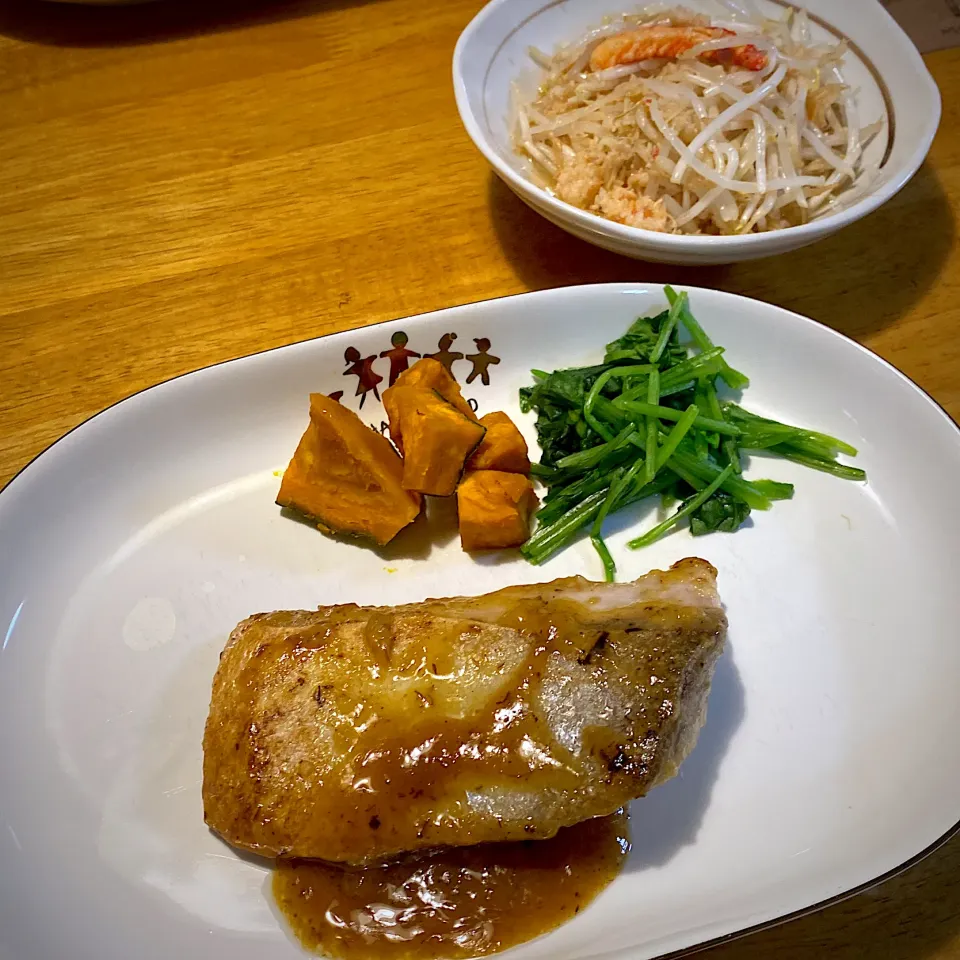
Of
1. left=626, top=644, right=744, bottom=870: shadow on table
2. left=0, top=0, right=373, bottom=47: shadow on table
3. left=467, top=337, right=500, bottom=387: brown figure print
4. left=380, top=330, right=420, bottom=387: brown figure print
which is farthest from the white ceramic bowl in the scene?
left=626, top=644, right=744, bottom=870: shadow on table

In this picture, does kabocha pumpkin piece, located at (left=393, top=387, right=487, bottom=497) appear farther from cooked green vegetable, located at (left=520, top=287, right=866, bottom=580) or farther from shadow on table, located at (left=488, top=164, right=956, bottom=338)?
shadow on table, located at (left=488, top=164, right=956, bottom=338)

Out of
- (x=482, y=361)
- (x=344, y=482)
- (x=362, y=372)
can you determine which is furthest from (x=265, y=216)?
(x=344, y=482)

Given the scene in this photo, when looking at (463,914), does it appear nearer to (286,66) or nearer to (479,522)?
(479,522)

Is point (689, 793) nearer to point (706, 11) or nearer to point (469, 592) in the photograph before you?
point (469, 592)

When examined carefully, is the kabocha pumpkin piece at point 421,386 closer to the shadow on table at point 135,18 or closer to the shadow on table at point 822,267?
the shadow on table at point 822,267

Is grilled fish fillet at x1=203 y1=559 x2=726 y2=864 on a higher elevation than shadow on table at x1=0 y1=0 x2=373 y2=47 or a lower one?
lower
